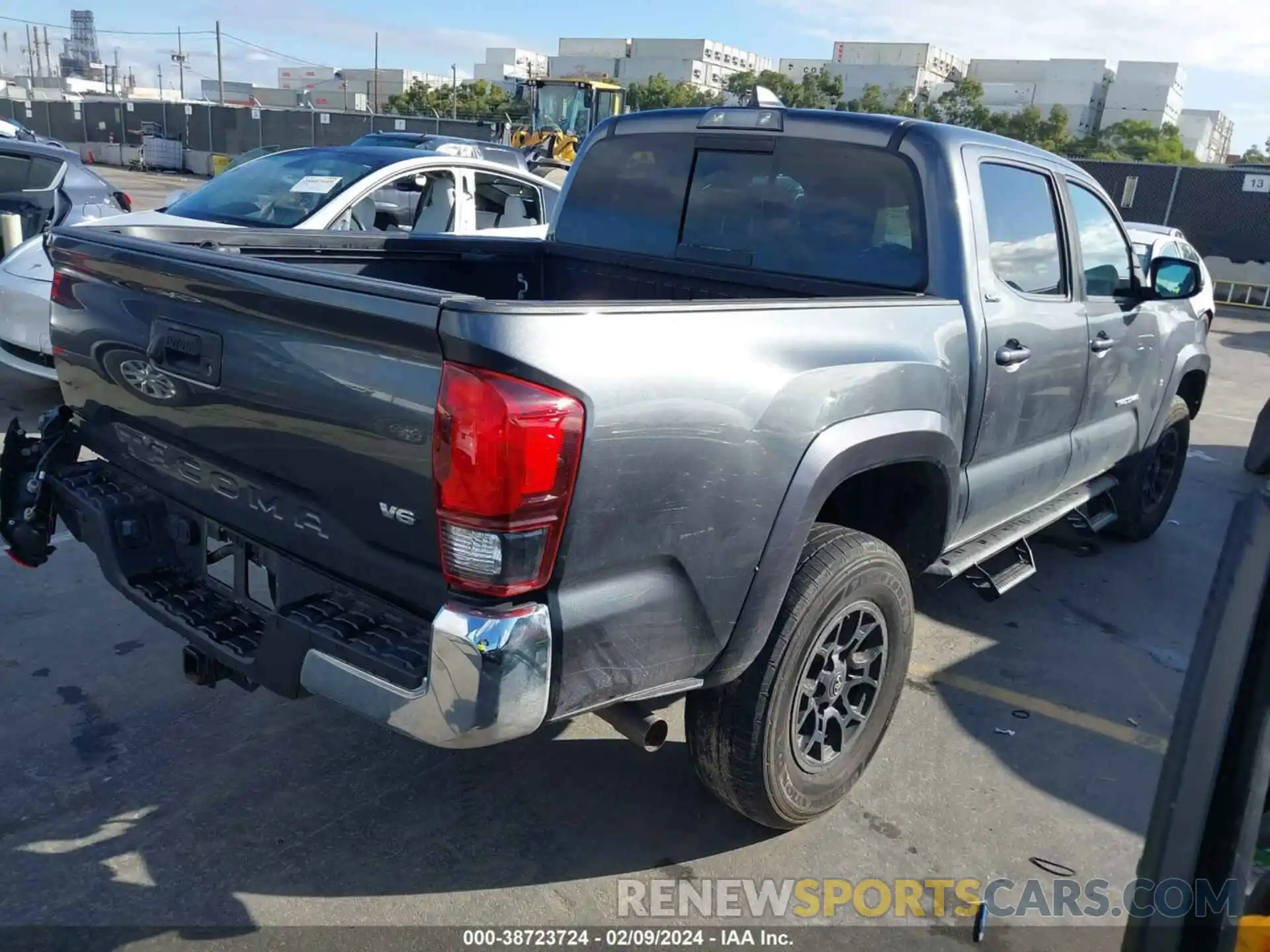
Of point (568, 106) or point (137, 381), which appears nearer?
point (137, 381)

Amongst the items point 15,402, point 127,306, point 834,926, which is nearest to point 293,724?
point 127,306

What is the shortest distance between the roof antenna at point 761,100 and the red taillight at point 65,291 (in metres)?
2.47

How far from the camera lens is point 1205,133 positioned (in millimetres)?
118500

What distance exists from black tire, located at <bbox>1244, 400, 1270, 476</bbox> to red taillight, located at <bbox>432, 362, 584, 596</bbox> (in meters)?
1.22

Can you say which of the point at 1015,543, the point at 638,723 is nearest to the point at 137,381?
the point at 638,723

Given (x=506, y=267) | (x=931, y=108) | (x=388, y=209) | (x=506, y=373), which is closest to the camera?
(x=506, y=373)

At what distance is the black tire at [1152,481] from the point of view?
5.60 m

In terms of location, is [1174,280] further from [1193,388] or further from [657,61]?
[657,61]

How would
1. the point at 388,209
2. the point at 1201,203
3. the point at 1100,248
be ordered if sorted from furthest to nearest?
the point at 1201,203 → the point at 388,209 → the point at 1100,248

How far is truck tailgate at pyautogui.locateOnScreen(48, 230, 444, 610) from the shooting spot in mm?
2221

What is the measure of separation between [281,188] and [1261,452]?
711 centimetres

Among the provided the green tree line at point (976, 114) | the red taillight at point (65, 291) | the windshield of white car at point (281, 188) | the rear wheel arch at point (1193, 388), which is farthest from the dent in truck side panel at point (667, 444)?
the green tree line at point (976, 114)

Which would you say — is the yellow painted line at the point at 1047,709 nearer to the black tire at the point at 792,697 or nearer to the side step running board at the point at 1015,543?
the side step running board at the point at 1015,543

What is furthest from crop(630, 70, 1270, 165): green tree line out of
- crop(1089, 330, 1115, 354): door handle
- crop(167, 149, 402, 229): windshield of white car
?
crop(1089, 330, 1115, 354): door handle
